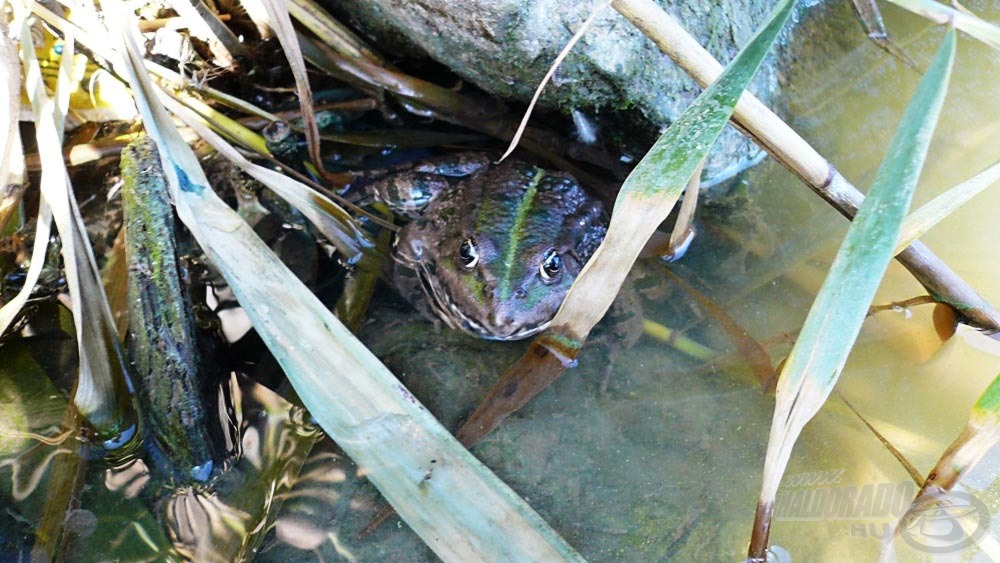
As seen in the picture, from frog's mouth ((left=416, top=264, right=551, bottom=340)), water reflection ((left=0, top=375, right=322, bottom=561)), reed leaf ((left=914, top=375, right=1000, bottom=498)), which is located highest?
reed leaf ((left=914, top=375, right=1000, bottom=498))

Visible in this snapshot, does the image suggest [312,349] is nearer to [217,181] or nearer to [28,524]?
[28,524]

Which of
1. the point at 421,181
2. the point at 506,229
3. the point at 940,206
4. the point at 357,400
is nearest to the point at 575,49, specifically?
the point at 506,229

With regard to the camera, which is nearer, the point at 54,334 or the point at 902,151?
the point at 902,151

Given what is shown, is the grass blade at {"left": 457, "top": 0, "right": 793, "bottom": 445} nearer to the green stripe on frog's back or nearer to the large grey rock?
the green stripe on frog's back

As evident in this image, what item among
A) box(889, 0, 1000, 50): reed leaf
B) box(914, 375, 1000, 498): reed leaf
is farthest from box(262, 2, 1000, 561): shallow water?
box(889, 0, 1000, 50): reed leaf

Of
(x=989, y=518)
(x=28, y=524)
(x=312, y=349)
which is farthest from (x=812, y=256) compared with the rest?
(x=28, y=524)

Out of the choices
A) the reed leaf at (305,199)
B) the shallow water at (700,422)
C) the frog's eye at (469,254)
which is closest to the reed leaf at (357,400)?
the reed leaf at (305,199)

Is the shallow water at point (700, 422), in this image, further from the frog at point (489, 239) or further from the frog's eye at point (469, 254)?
the frog's eye at point (469, 254)

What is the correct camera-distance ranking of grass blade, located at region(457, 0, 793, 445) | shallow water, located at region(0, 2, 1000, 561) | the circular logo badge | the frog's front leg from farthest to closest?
the frog's front leg < shallow water, located at region(0, 2, 1000, 561) < the circular logo badge < grass blade, located at region(457, 0, 793, 445)
